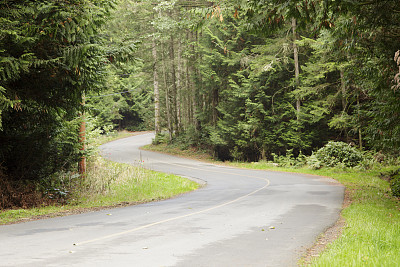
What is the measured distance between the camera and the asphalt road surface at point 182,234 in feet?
18.9

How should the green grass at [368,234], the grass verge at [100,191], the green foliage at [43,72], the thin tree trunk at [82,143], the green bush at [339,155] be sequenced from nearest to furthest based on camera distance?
1. the green grass at [368,234]
2. the green foliage at [43,72]
3. the grass verge at [100,191]
4. the thin tree trunk at [82,143]
5. the green bush at [339,155]

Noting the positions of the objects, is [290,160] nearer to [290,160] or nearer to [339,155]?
[290,160]

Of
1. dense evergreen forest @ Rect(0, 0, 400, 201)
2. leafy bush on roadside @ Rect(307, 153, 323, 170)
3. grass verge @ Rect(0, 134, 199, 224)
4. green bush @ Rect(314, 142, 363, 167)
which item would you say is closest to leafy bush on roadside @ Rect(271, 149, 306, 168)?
leafy bush on roadside @ Rect(307, 153, 323, 170)

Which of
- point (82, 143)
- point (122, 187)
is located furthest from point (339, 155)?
point (82, 143)

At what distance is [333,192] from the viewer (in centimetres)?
1519

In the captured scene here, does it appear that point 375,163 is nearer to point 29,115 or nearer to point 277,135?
point 277,135

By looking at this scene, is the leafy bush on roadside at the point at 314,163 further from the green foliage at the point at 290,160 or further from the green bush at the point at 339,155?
the green foliage at the point at 290,160

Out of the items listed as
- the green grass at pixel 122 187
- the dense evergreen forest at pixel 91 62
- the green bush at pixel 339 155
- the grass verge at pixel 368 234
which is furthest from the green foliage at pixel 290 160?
the grass verge at pixel 368 234

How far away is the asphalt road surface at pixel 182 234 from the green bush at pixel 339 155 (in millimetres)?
11494

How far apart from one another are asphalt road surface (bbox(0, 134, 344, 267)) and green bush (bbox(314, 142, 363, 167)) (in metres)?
11.5

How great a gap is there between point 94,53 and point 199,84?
2634 centimetres

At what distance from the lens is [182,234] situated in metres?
7.62

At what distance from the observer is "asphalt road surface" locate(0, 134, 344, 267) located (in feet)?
18.9

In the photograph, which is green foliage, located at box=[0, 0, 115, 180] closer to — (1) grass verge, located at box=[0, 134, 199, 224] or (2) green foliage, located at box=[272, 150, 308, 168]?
(1) grass verge, located at box=[0, 134, 199, 224]
